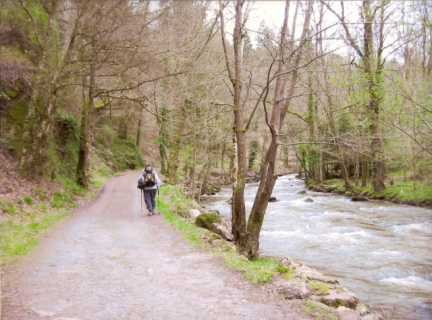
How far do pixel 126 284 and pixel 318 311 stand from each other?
129 inches

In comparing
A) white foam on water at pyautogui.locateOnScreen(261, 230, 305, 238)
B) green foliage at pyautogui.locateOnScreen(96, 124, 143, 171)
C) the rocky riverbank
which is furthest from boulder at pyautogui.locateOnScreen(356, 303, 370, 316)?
green foliage at pyautogui.locateOnScreen(96, 124, 143, 171)

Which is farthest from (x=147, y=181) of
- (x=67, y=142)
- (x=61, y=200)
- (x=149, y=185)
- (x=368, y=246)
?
(x=67, y=142)

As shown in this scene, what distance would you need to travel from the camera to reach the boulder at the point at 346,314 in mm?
6261

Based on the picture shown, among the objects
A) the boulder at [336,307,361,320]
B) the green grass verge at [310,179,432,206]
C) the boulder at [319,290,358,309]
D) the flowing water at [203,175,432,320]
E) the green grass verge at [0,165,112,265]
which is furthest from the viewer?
the green grass verge at [310,179,432,206]

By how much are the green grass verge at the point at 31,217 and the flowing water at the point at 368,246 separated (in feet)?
24.3

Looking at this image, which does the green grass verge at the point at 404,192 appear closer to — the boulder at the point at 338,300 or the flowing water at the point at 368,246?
the flowing water at the point at 368,246

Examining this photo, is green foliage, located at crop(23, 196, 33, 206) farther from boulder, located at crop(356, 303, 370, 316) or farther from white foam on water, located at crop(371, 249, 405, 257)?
white foam on water, located at crop(371, 249, 405, 257)

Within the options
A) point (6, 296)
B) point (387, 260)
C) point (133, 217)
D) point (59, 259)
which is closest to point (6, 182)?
point (133, 217)

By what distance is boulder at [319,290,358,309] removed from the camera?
712 centimetres

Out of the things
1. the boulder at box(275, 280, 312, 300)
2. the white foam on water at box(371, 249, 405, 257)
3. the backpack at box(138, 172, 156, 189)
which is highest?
the backpack at box(138, 172, 156, 189)

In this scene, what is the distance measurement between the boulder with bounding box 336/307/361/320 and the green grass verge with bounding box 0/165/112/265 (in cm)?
658

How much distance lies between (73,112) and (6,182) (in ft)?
35.6

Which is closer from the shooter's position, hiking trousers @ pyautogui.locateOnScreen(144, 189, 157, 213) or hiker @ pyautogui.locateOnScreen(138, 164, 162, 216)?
hiker @ pyautogui.locateOnScreen(138, 164, 162, 216)

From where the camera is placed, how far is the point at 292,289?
704 cm
